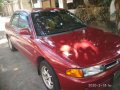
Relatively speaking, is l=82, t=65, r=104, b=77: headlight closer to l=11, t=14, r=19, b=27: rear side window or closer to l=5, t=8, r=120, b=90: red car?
l=5, t=8, r=120, b=90: red car

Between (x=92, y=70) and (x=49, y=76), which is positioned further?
(x=49, y=76)

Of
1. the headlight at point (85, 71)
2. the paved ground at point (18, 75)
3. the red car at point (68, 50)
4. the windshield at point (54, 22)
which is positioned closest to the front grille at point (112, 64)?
the red car at point (68, 50)

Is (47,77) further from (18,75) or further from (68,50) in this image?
(18,75)

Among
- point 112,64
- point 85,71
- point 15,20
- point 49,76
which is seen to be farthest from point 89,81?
point 15,20

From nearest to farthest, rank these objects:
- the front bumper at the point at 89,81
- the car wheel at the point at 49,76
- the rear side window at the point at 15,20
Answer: the front bumper at the point at 89,81 < the car wheel at the point at 49,76 < the rear side window at the point at 15,20

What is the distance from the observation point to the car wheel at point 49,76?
3799mm

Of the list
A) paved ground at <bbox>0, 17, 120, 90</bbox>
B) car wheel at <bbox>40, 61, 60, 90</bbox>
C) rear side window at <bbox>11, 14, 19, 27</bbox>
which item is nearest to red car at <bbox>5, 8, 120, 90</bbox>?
car wheel at <bbox>40, 61, 60, 90</bbox>

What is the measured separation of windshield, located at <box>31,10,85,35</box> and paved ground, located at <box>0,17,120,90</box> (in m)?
1.22

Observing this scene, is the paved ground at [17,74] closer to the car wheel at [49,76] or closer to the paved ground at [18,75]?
the paved ground at [18,75]

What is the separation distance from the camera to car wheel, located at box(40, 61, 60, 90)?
380 cm

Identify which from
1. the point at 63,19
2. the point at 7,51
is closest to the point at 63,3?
the point at 7,51

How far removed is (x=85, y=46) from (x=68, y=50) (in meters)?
0.35

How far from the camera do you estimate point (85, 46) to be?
3922 mm

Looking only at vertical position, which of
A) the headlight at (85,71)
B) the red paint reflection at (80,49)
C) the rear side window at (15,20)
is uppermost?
the rear side window at (15,20)
